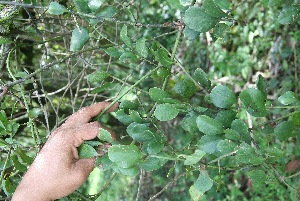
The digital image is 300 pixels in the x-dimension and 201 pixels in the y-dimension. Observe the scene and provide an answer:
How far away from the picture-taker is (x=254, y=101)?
84 centimetres

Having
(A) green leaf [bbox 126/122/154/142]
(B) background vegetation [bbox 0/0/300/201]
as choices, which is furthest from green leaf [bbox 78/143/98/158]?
(A) green leaf [bbox 126/122/154/142]

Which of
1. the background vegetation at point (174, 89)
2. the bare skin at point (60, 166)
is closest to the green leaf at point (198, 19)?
the background vegetation at point (174, 89)

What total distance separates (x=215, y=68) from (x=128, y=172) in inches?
102

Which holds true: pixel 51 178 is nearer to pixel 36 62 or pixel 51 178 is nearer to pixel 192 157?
A: pixel 192 157

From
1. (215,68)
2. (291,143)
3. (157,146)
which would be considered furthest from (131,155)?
(215,68)

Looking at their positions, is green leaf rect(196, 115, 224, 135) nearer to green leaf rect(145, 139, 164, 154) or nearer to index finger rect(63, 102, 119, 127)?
green leaf rect(145, 139, 164, 154)

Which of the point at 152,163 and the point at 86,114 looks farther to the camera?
the point at 86,114

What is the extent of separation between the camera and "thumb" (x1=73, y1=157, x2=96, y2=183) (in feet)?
3.53

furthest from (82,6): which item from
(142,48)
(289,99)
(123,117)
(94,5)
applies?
(289,99)

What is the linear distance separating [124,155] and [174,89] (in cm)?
20

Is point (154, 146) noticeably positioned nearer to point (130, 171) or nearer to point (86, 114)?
point (130, 171)

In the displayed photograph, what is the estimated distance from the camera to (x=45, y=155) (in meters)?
1.07

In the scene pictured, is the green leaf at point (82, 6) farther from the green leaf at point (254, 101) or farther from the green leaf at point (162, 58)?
the green leaf at point (254, 101)

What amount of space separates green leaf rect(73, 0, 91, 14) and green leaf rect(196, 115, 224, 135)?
35cm
